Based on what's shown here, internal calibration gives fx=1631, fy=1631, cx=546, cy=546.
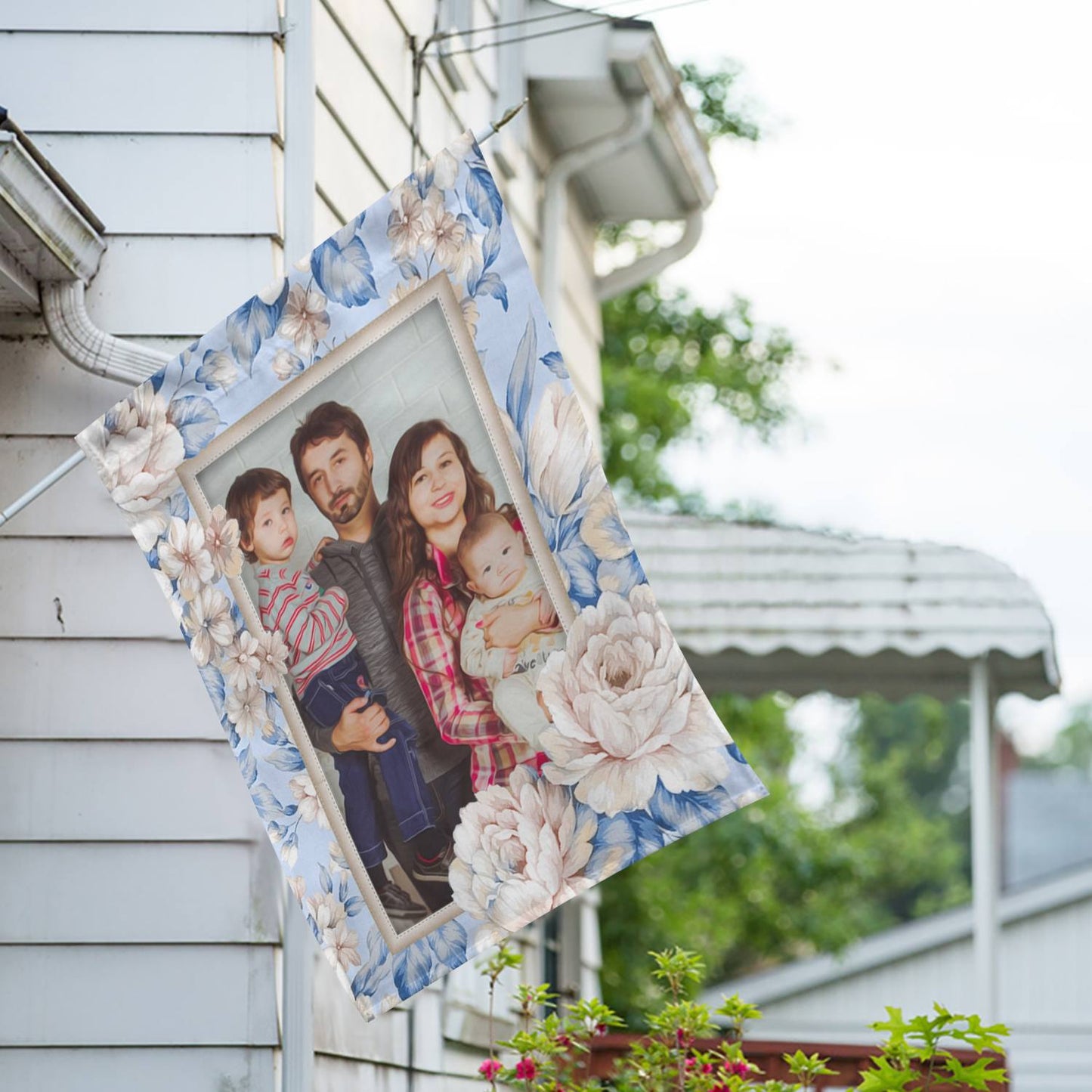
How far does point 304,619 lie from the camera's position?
3.28 m

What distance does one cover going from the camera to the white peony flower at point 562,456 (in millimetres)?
3061

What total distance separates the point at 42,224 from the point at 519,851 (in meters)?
1.68

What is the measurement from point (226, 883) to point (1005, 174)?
23553mm

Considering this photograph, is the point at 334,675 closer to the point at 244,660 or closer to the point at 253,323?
the point at 244,660

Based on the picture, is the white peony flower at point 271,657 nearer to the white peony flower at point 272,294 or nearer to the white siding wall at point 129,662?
the white siding wall at point 129,662

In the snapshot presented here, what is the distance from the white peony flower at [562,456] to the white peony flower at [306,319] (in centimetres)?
50

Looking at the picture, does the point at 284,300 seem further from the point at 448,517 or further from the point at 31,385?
the point at 31,385

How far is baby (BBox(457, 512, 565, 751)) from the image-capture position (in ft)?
10.1

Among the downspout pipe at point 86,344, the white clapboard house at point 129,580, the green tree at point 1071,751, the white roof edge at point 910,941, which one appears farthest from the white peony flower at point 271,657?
the green tree at point 1071,751

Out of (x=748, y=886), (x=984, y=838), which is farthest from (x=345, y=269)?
(x=748, y=886)

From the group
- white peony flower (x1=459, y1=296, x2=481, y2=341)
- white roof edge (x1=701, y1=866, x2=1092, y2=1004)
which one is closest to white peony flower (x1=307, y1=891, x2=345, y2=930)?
white peony flower (x1=459, y1=296, x2=481, y2=341)

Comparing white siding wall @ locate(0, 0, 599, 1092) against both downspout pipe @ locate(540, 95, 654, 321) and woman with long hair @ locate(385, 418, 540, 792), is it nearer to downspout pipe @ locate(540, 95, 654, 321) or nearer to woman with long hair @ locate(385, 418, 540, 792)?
woman with long hair @ locate(385, 418, 540, 792)

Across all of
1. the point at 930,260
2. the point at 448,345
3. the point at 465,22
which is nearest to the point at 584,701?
the point at 448,345

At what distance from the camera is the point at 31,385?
3.85 meters
